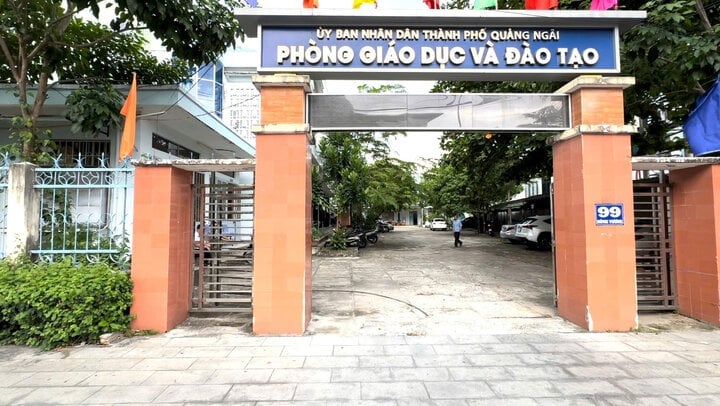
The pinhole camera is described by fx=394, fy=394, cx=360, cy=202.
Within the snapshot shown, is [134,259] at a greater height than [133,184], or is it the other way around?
[133,184]

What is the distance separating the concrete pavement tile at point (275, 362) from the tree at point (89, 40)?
5.06m

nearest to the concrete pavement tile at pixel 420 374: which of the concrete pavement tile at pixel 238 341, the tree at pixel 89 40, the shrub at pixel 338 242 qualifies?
the concrete pavement tile at pixel 238 341

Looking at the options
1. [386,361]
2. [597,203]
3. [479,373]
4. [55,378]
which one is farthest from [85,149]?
[597,203]

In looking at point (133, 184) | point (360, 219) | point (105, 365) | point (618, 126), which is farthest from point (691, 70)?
point (360, 219)

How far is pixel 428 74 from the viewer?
19.8 ft

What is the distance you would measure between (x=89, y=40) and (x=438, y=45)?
7.50 meters

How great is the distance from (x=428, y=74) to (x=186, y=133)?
8.58 m

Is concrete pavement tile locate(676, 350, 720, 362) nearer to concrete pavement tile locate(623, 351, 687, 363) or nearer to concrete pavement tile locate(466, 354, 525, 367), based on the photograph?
concrete pavement tile locate(623, 351, 687, 363)

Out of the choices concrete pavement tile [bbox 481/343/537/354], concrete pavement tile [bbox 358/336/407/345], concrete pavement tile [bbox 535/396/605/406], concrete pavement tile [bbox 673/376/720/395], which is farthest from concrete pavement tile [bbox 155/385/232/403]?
concrete pavement tile [bbox 673/376/720/395]

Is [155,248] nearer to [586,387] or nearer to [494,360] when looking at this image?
[494,360]

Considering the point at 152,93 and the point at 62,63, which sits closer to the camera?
the point at 62,63

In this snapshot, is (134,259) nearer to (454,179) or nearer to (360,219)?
(360,219)

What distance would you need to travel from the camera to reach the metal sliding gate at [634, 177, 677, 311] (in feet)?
21.4

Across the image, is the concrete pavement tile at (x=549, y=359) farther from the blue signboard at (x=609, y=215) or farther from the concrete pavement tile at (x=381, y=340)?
the blue signboard at (x=609, y=215)
